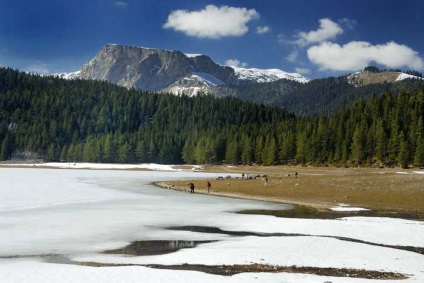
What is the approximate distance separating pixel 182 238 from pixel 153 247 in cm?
303

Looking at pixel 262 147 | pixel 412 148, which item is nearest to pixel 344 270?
pixel 412 148

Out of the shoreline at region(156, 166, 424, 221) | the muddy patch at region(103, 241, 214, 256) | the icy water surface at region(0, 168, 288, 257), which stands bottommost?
the muddy patch at region(103, 241, 214, 256)

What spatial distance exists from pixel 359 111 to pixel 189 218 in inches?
4801

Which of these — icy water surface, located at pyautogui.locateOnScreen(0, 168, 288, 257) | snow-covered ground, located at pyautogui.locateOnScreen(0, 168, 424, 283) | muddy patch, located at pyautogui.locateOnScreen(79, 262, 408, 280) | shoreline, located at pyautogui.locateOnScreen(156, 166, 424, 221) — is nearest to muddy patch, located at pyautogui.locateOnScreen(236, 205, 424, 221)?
shoreline, located at pyautogui.locateOnScreen(156, 166, 424, 221)

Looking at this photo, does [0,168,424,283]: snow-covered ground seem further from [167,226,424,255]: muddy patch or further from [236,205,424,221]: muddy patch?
[236,205,424,221]: muddy patch

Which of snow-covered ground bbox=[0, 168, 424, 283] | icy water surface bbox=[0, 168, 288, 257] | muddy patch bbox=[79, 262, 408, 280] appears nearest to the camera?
snow-covered ground bbox=[0, 168, 424, 283]

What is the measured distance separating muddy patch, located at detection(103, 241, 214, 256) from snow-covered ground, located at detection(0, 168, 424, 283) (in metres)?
0.73

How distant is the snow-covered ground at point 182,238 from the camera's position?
56.6 feet

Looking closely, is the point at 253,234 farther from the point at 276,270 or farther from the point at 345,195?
the point at 345,195

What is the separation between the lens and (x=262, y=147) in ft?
488

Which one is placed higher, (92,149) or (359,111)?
(359,111)

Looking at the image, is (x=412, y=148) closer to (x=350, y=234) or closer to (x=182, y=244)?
(x=350, y=234)

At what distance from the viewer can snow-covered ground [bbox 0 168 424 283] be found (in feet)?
56.6

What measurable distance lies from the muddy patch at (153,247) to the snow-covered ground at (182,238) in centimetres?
73
